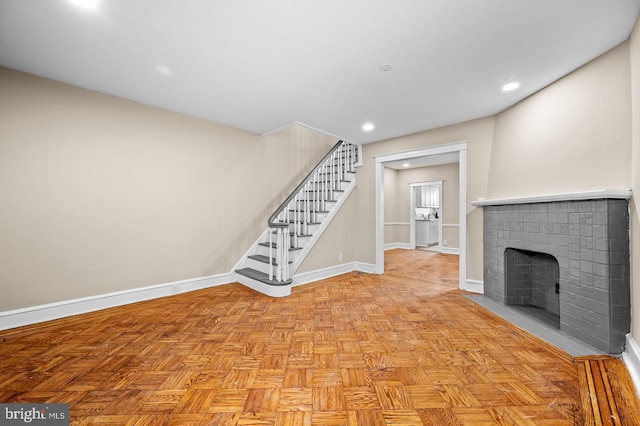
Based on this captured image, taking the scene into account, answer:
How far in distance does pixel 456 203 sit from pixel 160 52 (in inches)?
253

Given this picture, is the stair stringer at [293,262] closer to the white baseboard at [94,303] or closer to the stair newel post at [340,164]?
the stair newel post at [340,164]

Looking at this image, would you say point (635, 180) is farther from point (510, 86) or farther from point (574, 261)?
point (510, 86)

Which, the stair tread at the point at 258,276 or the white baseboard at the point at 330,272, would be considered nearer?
the stair tread at the point at 258,276

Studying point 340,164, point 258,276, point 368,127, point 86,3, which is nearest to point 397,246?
point 340,164

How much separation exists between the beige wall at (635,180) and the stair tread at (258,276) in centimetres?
290

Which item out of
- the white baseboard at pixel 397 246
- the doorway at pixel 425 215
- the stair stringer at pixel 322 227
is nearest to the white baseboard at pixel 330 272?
the stair stringer at pixel 322 227

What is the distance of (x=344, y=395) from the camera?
1386mm

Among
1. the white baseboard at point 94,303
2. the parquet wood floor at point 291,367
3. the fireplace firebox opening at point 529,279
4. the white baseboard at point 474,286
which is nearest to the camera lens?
the parquet wood floor at point 291,367

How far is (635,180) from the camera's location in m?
1.67

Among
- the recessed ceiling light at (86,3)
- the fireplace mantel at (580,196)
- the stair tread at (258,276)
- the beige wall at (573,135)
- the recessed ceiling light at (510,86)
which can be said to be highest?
the recessed ceiling light at (510,86)

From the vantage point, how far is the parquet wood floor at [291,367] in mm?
1268

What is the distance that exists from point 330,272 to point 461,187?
2.33 m

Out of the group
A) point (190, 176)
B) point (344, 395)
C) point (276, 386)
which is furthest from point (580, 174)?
point (190, 176)

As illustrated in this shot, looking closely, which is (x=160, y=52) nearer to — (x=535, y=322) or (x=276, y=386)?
(x=276, y=386)
